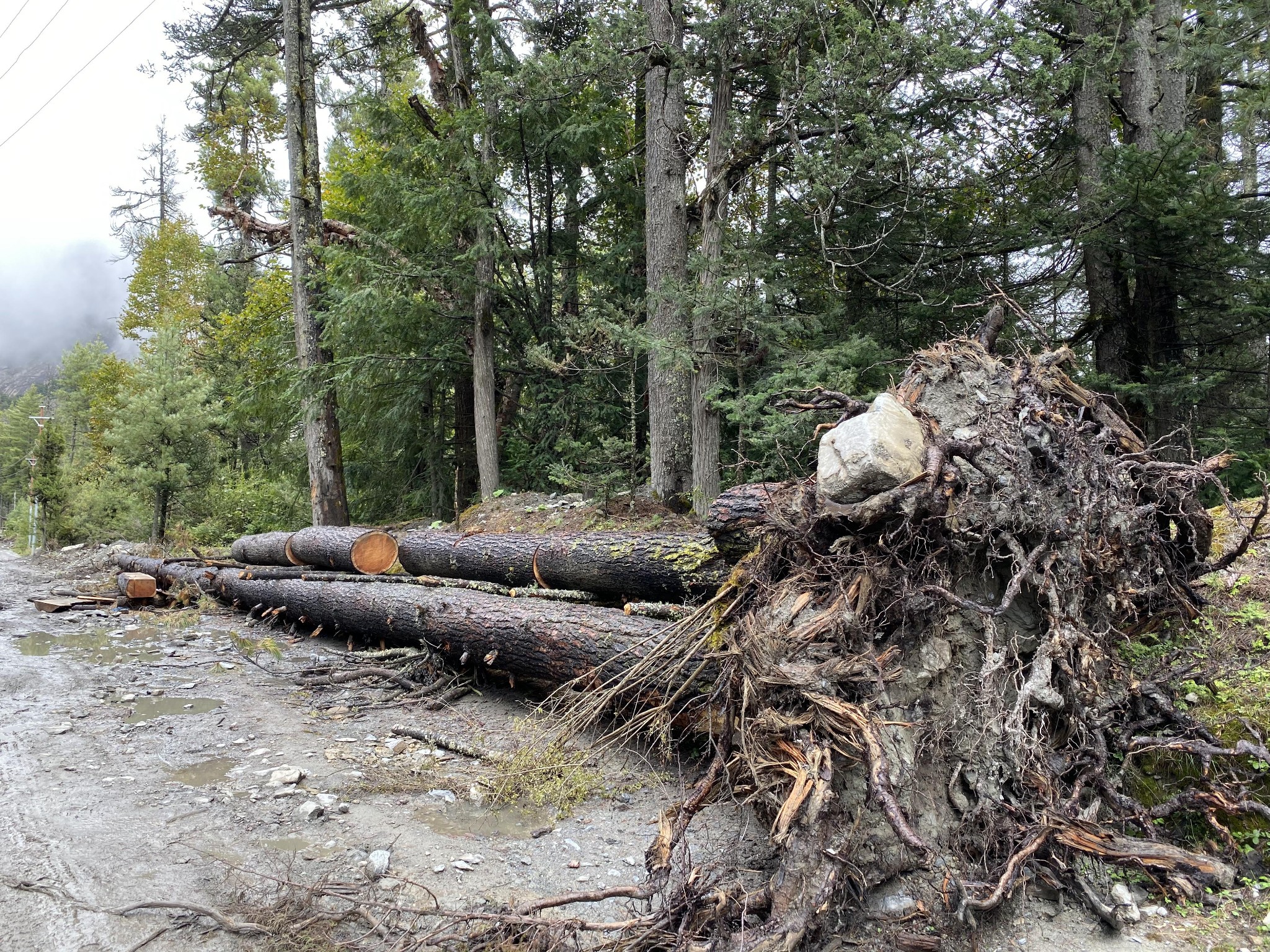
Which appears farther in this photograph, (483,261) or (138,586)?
(483,261)

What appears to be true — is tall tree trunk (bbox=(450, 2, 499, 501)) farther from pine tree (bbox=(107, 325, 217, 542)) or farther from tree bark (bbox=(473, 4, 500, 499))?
pine tree (bbox=(107, 325, 217, 542))

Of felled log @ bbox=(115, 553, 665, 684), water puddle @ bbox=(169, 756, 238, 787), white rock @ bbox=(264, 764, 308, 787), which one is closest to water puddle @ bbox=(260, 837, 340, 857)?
white rock @ bbox=(264, 764, 308, 787)

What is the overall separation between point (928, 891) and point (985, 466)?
6.57ft

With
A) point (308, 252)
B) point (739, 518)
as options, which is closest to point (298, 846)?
point (739, 518)

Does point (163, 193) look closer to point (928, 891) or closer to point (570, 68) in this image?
point (570, 68)

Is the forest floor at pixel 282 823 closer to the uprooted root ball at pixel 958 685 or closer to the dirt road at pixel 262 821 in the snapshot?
the dirt road at pixel 262 821

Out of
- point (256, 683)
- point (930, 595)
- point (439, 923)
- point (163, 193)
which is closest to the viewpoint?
point (439, 923)

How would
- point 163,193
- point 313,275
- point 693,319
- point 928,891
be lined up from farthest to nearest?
point 163,193 → point 313,275 → point 693,319 → point 928,891

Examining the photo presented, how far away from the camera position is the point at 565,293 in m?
14.6

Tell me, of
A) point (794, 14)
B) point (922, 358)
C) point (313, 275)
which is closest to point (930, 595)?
point (922, 358)

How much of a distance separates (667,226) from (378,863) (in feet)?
28.4

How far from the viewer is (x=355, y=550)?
950 centimetres

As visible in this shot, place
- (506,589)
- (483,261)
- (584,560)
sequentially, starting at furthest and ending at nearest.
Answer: (483,261), (506,589), (584,560)

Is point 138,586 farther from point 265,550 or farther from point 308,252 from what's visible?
point 308,252
